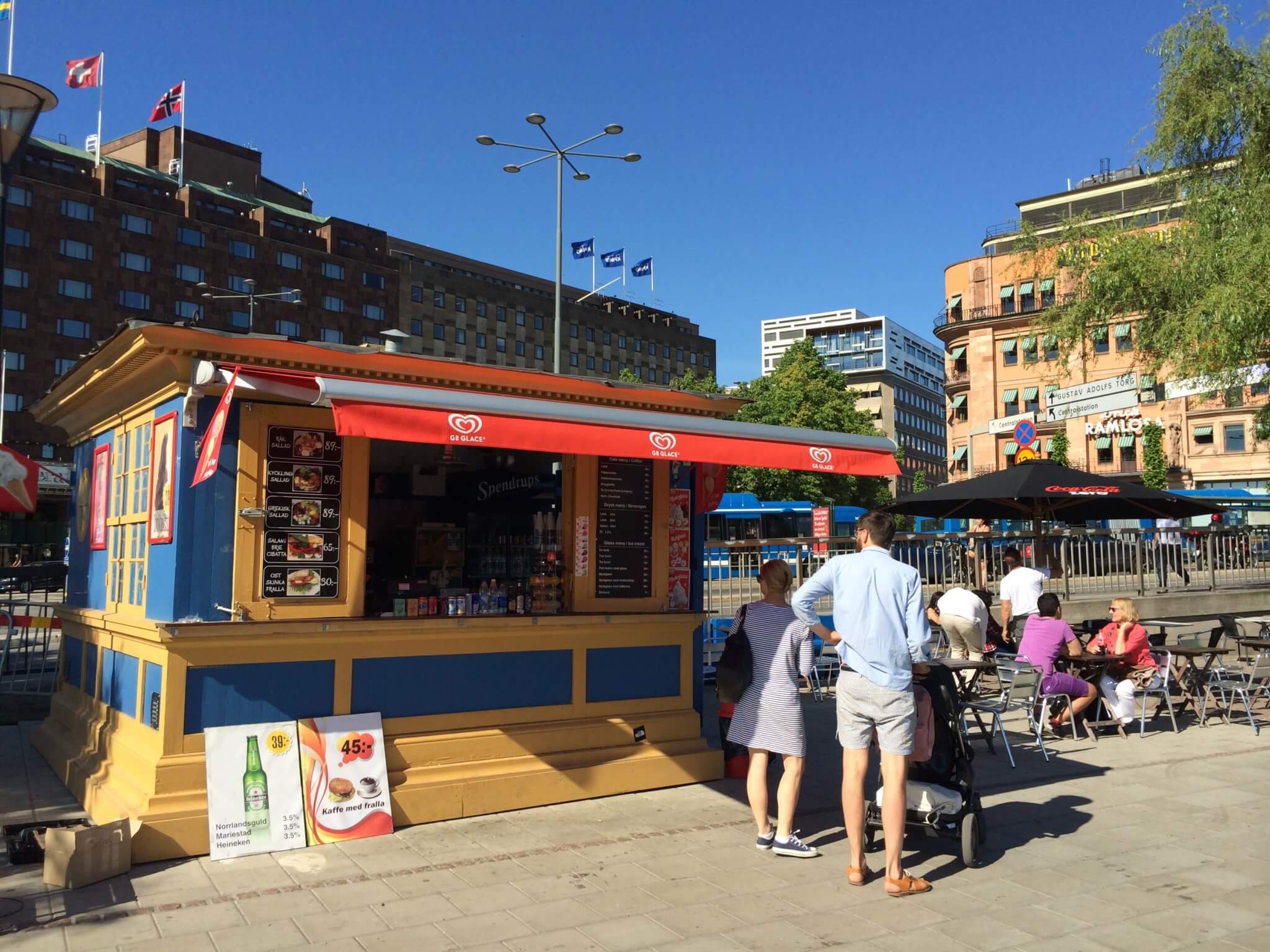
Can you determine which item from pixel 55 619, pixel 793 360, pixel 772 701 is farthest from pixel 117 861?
pixel 793 360

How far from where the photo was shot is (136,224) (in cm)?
5884

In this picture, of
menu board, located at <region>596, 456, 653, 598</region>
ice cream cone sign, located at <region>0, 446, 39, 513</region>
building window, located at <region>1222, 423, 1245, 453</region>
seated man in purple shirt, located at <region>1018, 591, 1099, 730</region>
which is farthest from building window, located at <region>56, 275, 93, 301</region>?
building window, located at <region>1222, 423, 1245, 453</region>

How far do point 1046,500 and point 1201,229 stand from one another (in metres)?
5.67

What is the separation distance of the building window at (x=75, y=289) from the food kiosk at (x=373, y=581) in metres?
55.0

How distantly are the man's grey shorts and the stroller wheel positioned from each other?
0.67 metres

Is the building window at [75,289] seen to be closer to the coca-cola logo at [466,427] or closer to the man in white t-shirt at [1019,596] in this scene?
the man in white t-shirt at [1019,596]

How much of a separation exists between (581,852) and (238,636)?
7.82 feet

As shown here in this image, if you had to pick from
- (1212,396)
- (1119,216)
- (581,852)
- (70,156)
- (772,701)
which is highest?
(70,156)

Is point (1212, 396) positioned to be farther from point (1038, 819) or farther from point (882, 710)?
point (882, 710)

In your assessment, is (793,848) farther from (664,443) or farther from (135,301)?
(135,301)

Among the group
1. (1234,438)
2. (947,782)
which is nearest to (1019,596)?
(947,782)

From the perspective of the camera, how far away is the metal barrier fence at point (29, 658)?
34.5 feet

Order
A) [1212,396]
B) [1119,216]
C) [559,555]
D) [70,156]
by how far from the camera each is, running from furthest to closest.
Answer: [70,156]
[1119,216]
[1212,396]
[559,555]

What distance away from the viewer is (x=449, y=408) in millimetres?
5887
